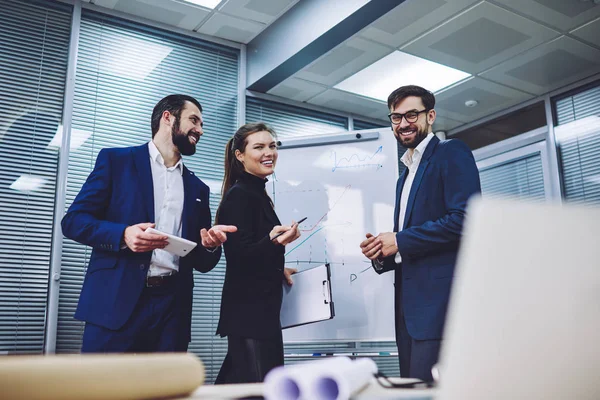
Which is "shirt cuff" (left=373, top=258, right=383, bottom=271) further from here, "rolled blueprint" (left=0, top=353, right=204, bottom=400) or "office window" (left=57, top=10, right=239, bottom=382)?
"office window" (left=57, top=10, right=239, bottom=382)

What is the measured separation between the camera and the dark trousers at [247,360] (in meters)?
1.91

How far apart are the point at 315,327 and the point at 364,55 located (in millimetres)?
1934

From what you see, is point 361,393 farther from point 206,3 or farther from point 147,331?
point 206,3

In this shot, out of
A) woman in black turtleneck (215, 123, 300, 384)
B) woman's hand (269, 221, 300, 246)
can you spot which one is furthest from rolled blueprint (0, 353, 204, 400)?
woman's hand (269, 221, 300, 246)

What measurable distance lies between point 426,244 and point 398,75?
2.58 metres

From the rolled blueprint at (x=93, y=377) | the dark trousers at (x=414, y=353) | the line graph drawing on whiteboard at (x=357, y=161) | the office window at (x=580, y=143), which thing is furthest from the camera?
the office window at (x=580, y=143)

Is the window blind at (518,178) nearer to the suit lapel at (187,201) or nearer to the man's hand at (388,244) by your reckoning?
the man's hand at (388,244)

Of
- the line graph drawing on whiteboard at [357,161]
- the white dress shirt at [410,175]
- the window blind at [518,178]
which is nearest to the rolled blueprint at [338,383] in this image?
the white dress shirt at [410,175]

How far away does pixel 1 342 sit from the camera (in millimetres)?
2852

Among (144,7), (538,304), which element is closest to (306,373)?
(538,304)

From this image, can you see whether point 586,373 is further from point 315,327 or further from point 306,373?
point 315,327

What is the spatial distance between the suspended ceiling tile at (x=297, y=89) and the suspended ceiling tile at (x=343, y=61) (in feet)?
0.21

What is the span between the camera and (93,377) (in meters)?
0.53

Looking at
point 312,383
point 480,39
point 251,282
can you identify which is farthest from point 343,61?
point 312,383
